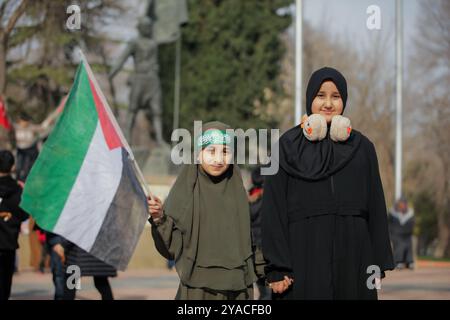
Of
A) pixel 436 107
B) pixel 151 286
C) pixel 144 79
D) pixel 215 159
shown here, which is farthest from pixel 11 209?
pixel 436 107

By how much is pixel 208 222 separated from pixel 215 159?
0.40 m

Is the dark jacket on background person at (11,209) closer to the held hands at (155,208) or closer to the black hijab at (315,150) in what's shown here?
the held hands at (155,208)

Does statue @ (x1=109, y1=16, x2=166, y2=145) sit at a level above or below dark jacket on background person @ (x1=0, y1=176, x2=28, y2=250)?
above

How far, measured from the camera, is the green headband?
6.23 m

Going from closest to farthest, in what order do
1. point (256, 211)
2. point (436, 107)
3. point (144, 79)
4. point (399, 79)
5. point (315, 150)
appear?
point (315, 150), point (256, 211), point (144, 79), point (399, 79), point (436, 107)

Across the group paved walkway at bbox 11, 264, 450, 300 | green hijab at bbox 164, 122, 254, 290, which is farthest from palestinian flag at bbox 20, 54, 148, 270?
paved walkway at bbox 11, 264, 450, 300

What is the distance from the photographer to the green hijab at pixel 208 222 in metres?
6.17

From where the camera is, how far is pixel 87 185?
8258mm

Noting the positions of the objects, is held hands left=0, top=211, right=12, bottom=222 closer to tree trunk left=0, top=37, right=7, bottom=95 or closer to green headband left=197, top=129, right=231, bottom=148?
green headband left=197, top=129, right=231, bottom=148

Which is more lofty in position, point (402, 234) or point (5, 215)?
point (5, 215)

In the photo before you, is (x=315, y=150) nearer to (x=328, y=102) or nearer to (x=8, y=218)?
(x=328, y=102)

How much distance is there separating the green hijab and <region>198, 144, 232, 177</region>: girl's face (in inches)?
2.7
